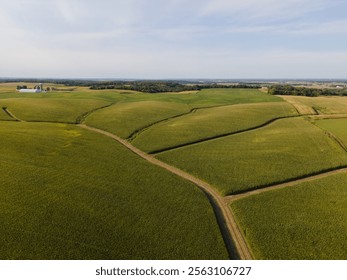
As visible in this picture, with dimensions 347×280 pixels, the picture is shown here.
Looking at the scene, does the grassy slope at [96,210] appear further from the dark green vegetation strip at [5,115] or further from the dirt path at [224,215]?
the dark green vegetation strip at [5,115]

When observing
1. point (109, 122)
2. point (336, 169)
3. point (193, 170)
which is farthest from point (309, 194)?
point (109, 122)

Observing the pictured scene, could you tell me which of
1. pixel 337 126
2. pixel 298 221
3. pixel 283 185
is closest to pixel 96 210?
pixel 298 221

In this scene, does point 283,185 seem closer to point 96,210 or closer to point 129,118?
point 96,210

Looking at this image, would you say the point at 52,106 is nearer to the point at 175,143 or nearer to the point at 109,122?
the point at 109,122

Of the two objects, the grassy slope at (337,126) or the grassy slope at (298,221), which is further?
the grassy slope at (337,126)

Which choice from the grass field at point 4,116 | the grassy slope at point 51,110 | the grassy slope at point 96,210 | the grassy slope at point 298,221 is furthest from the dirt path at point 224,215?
the grass field at point 4,116

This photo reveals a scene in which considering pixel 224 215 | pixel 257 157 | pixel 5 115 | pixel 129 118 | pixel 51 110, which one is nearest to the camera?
pixel 224 215

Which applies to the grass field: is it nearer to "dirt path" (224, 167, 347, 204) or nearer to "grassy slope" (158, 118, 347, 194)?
"grassy slope" (158, 118, 347, 194)
